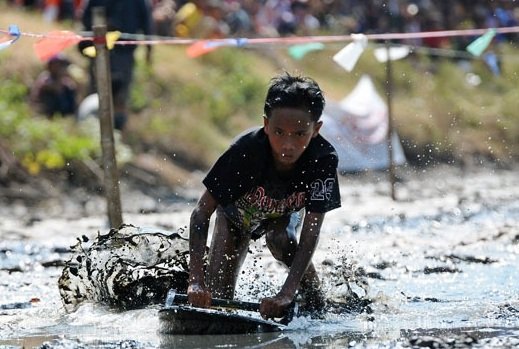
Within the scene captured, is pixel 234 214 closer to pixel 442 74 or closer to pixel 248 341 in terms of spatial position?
pixel 248 341

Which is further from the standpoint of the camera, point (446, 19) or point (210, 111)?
point (446, 19)

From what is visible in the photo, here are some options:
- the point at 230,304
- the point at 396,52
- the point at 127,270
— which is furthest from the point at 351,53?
the point at 230,304

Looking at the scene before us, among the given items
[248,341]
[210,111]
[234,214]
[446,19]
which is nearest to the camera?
[248,341]

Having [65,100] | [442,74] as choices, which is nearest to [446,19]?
[442,74]

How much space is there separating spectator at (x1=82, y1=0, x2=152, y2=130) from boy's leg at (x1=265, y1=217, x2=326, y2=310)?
24.0ft

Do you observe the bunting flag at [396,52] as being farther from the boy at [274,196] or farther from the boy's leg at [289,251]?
the boy at [274,196]

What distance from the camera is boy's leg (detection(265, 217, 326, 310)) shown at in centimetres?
772

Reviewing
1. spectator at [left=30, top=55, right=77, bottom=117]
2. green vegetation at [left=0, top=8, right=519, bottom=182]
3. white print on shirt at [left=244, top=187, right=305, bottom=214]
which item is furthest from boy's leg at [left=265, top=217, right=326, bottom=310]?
spectator at [left=30, top=55, right=77, bottom=117]

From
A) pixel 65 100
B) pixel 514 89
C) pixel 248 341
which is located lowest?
pixel 248 341

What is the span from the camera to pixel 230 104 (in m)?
20.7

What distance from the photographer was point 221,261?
7746mm

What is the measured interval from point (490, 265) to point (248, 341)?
3.68 m

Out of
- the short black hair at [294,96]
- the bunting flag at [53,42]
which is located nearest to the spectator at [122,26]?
the bunting flag at [53,42]

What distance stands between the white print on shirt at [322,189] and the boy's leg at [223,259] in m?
0.67
